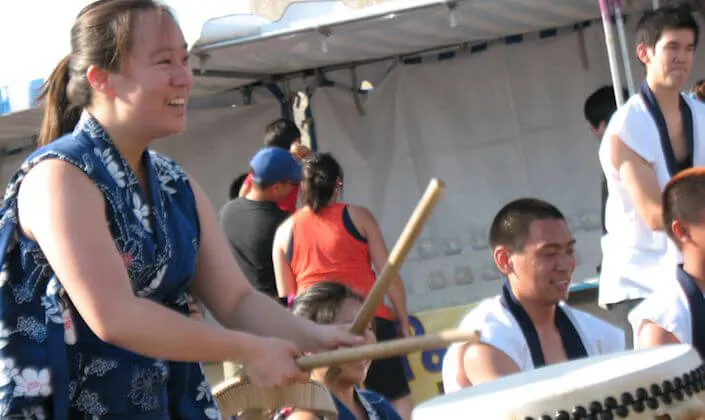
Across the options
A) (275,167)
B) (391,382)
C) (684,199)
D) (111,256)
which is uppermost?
(275,167)

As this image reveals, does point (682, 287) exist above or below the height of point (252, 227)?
below

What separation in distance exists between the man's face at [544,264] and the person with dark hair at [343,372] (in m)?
0.49

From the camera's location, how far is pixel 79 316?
7.79ft

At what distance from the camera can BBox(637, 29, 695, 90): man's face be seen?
4.59 meters

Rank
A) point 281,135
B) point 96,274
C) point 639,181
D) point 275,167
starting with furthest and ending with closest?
point 281,135
point 275,167
point 639,181
point 96,274

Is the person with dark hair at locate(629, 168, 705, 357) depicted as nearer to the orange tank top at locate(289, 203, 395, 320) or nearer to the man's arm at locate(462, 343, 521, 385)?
the man's arm at locate(462, 343, 521, 385)

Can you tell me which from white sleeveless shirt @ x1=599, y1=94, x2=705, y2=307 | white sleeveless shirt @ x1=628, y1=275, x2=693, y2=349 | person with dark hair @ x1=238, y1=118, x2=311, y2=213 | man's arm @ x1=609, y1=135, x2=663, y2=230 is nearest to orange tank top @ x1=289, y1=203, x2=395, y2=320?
person with dark hair @ x1=238, y1=118, x2=311, y2=213

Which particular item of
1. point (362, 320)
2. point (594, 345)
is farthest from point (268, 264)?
point (362, 320)

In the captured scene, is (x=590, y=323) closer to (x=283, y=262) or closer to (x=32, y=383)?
(x=32, y=383)

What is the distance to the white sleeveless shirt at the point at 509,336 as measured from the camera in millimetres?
3711

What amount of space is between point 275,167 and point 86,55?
3.55 m

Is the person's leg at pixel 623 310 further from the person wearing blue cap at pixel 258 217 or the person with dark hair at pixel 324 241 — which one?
the person wearing blue cap at pixel 258 217

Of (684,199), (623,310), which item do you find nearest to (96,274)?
(684,199)

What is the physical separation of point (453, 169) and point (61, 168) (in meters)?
6.81
